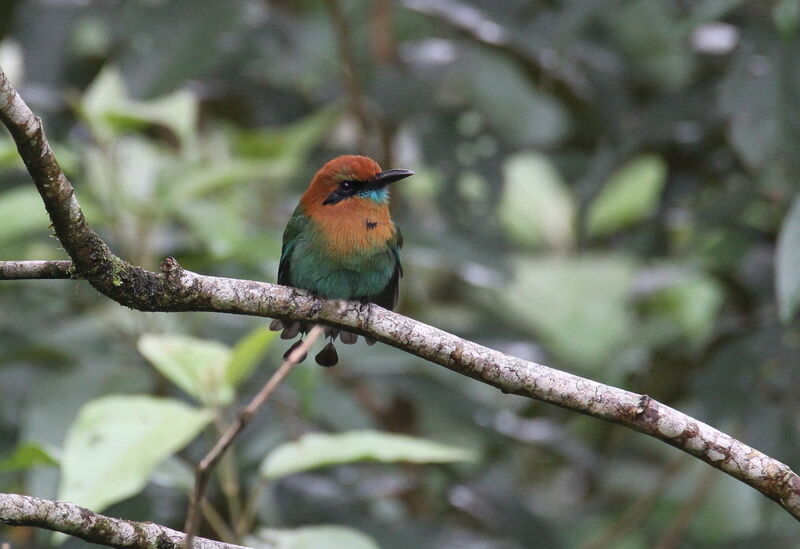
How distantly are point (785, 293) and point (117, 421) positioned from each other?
71.9 inches

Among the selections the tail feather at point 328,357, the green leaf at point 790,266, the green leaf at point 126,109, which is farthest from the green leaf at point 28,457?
the green leaf at point 790,266

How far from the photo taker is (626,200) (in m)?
5.65

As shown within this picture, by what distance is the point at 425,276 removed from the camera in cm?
598

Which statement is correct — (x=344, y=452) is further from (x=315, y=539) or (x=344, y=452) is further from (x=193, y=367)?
(x=193, y=367)

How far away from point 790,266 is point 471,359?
1090 millimetres

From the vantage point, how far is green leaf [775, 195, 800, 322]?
266 centimetres

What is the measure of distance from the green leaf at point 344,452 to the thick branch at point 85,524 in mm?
853

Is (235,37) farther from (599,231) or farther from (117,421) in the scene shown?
(117,421)

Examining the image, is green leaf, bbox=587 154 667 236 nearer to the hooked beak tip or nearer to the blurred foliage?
the blurred foliage

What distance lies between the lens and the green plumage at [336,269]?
3.18 metres

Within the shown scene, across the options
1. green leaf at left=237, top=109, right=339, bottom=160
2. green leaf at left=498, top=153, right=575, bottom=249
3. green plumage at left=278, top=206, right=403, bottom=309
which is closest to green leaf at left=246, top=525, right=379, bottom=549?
green plumage at left=278, top=206, right=403, bottom=309

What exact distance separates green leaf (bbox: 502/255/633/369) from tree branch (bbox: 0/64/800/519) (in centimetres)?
286

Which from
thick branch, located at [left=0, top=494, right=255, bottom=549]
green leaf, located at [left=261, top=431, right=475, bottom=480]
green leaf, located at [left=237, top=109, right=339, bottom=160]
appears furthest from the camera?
green leaf, located at [left=237, top=109, right=339, bottom=160]

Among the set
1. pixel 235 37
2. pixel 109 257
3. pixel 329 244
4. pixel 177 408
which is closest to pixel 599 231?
pixel 235 37
